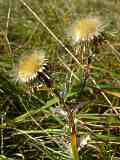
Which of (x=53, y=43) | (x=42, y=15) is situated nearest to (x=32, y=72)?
(x=53, y=43)

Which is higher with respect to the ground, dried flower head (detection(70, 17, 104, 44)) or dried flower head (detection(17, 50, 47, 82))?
dried flower head (detection(70, 17, 104, 44))

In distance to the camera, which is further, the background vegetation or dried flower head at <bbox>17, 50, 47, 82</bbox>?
the background vegetation

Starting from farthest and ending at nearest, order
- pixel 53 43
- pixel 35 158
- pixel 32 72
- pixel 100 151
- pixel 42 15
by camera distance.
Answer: pixel 42 15 < pixel 53 43 < pixel 35 158 < pixel 100 151 < pixel 32 72

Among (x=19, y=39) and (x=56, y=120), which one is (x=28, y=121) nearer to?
(x=56, y=120)

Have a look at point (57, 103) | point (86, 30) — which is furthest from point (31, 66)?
point (57, 103)

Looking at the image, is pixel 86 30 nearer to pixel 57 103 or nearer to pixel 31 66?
pixel 31 66
